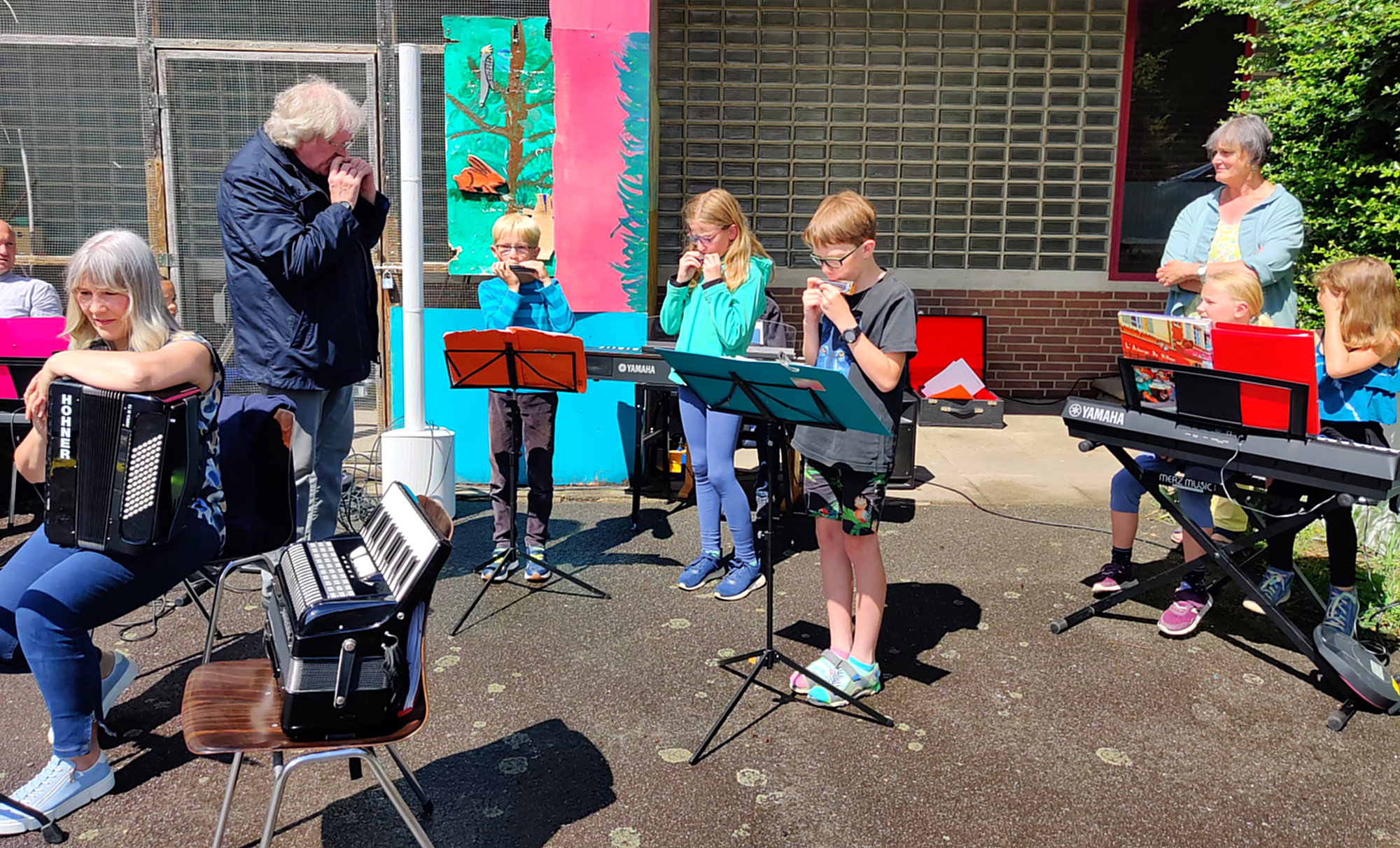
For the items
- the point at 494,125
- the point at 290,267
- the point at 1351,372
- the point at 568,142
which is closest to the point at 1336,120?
the point at 1351,372

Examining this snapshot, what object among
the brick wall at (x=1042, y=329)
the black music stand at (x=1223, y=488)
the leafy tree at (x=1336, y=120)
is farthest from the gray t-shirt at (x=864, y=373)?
the brick wall at (x=1042, y=329)

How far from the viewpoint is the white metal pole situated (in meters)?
5.35

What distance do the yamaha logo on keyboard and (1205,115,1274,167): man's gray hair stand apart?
1.57 m

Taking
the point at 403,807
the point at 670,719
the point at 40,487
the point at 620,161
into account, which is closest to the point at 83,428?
the point at 403,807

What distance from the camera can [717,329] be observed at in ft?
15.3

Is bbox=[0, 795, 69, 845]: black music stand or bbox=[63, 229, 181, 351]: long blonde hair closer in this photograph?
bbox=[0, 795, 69, 845]: black music stand

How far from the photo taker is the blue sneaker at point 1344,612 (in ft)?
13.4

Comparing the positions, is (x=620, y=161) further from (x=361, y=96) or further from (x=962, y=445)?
(x=962, y=445)

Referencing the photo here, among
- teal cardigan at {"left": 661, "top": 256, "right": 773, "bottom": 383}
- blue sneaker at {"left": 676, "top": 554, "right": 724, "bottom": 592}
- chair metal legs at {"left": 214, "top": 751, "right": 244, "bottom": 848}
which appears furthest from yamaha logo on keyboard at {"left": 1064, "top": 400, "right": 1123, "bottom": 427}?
chair metal legs at {"left": 214, "top": 751, "right": 244, "bottom": 848}

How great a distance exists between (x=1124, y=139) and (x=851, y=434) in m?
6.61

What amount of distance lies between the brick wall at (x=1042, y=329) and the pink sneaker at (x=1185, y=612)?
481cm

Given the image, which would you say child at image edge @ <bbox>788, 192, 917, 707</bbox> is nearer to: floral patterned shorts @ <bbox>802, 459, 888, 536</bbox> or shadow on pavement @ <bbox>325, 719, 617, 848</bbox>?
floral patterned shorts @ <bbox>802, 459, 888, 536</bbox>

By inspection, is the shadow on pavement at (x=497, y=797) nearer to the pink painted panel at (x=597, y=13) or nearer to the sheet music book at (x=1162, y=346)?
the sheet music book at (x=1162, y=346)

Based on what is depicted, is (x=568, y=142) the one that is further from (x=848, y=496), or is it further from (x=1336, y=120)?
(x=1336, y=120)
